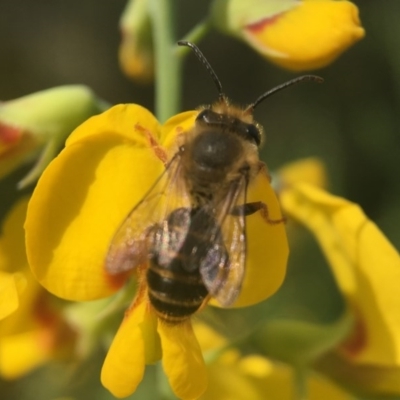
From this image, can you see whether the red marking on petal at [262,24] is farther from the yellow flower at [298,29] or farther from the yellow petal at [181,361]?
the yellow petal at [181,361]

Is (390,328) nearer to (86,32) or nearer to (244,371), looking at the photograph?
(244,371)

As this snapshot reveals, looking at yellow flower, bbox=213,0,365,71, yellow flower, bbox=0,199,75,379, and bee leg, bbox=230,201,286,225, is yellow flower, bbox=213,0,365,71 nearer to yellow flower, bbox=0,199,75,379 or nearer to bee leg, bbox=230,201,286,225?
bee leg, bbox=230,201,286,225

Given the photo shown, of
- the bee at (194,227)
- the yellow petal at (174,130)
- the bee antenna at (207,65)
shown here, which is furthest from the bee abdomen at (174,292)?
the bee antenna at (207,65)

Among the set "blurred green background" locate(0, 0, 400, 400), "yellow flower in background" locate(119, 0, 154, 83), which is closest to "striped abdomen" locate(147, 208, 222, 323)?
"yellow flower in background" locate(119, 0, 154, 83)

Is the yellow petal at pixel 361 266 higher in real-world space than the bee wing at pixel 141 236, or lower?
lower

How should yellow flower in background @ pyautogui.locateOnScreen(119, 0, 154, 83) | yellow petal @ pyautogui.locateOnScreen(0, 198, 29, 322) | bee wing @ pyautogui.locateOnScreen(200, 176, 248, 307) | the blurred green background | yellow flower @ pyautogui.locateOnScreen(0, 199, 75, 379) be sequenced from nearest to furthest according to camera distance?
bee wing @ pyautogui.locateOnScreen(200, 176, 248, 307) → yellow petal @ pyautogui.locateOnScreen(0, 198, 29, 322) → yellow flower @ pyautogui.locateOnScreen(0, 199, 75, 379) → yellow flower in background @ pyautogui.locateOnScreen(119, 0, 154, 83) → the blurred green background

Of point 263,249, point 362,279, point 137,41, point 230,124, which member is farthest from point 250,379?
point 137,41

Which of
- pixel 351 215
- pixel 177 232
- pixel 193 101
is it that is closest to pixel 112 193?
pixel 177 232
